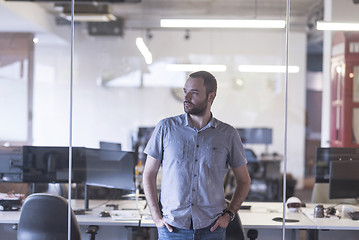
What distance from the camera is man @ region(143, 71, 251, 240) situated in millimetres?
3346

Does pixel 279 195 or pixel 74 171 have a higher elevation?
pixel 74 171

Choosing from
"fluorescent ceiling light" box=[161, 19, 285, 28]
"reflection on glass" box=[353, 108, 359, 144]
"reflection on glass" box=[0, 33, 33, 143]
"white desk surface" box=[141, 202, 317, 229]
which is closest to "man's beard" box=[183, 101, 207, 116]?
"white desk surface" box=[141, 202, 317, 229]

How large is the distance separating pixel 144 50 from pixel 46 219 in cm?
835

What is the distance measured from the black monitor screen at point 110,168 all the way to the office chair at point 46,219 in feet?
3.03

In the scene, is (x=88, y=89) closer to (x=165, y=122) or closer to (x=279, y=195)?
(x=279, y=195)

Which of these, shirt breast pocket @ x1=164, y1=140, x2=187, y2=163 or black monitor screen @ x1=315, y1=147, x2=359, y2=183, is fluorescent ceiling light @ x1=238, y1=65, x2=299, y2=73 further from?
shirt breast pocket @ x1=164, y1=140, x2=187, y2=163

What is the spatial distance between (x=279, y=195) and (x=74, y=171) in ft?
20.5

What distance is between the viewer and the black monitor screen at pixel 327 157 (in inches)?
208

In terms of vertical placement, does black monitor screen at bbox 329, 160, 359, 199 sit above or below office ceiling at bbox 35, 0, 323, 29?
below

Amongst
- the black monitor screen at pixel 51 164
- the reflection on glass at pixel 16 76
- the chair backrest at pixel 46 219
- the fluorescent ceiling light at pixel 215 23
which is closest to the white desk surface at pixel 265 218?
the chair backrest at pixel 46 219

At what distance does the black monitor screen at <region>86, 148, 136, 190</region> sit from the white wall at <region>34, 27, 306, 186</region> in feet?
19.5

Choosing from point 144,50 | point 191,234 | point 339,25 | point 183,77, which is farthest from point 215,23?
point 144,50

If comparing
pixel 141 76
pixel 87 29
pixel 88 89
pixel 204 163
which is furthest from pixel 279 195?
pixel 204 163

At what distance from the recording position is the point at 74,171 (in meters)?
5.21
